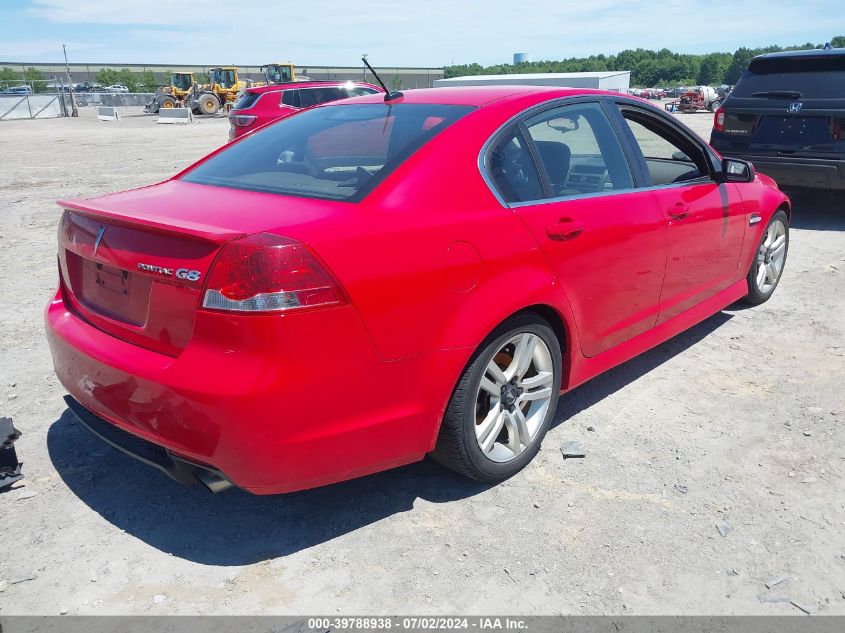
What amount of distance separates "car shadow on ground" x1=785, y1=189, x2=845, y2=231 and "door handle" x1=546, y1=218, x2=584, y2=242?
20.3 ft

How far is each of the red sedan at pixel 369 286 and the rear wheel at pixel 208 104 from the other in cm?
3697

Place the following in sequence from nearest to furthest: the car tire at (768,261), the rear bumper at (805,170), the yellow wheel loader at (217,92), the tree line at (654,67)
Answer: the car tire at (768,261) < the rear bumper at (805,170) < the yellow wheel loader at (217,92) < the tree line at (654,67)

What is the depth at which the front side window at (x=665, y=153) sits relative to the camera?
13.2ft

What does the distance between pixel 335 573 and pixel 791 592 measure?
160cm

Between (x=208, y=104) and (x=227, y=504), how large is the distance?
126ft

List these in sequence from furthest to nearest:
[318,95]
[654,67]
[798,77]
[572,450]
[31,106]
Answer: [654,67]
[31,106]
[318,95]
[798,77]
[572,450]

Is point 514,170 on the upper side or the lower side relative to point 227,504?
upper

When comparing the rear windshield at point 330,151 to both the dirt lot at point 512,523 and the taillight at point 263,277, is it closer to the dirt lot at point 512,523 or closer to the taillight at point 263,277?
the taillight at point 263,277

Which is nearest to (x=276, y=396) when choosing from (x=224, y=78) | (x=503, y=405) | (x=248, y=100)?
(x=503, y=405)

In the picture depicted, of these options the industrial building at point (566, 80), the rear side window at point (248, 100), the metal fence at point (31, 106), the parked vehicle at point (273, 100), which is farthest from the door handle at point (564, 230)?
the metal fence at point (31, 106)

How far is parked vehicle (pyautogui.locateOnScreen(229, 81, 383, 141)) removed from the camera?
1456 centimetres

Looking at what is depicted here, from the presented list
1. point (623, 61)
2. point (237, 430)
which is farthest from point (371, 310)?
point (623, 61)

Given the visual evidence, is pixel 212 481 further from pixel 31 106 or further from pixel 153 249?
pixel 31 106

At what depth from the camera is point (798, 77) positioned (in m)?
7.94
